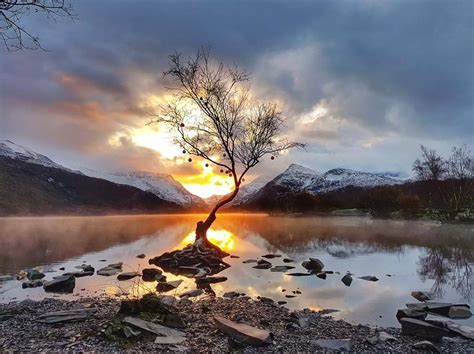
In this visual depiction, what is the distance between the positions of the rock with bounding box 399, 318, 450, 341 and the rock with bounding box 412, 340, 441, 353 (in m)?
0.79

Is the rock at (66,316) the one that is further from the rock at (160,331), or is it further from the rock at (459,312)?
the rock at (459,312)

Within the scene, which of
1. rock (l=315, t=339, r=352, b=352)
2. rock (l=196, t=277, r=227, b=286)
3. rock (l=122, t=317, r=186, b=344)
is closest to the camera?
rock (l=315, t=339, r=352, b=352)

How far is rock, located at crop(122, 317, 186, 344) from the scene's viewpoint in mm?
9304

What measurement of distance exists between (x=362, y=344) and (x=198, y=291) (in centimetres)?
810

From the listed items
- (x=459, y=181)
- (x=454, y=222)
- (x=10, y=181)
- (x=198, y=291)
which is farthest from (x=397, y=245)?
(x=10, y=181)

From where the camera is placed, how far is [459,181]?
74.0 meters

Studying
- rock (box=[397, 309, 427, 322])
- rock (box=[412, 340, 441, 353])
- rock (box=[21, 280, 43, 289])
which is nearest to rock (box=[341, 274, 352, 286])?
rock (box=[397, 309, 427, 322])

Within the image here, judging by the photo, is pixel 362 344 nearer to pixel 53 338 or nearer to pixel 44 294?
pixel 53 338

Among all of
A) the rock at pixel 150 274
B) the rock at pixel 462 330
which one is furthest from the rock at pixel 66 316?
the rock at pixel 462 330

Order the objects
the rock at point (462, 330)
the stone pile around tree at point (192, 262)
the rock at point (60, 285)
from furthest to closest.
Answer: the stone pile around tree at point (192, 262)
the rock at point (60, 285)
the rock at point (462, 330)

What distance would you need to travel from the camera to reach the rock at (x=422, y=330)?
399 inches

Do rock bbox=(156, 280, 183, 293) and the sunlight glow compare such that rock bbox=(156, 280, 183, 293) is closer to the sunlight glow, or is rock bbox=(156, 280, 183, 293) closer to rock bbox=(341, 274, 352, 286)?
rock bbox=(341, 274, 352, 286)

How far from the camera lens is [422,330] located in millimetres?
10289

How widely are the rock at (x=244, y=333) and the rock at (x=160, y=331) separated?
1.06 m
